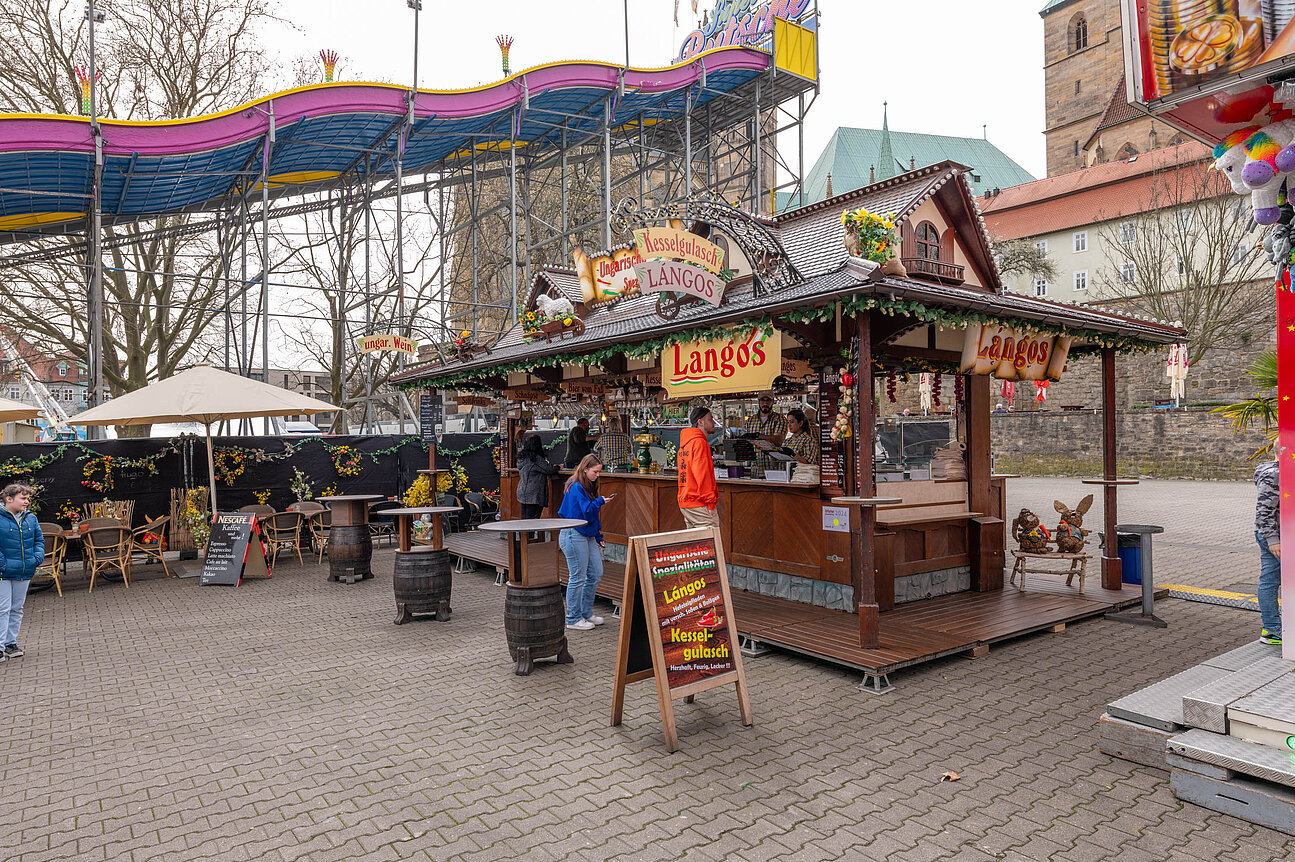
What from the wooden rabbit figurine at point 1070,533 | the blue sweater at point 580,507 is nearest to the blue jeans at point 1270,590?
the wooden rabbit figurine at point 1070,533

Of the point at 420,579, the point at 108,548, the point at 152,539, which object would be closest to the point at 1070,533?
the point at 420,579

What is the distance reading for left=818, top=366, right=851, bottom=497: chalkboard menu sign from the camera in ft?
24.7

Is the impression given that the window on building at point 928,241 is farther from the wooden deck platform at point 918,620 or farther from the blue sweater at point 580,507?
the blue sweater at point 580,507

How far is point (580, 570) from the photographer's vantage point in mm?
7477

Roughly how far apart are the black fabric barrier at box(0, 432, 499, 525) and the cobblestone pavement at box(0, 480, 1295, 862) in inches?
205

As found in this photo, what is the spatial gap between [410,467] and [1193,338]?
27950 millimetres

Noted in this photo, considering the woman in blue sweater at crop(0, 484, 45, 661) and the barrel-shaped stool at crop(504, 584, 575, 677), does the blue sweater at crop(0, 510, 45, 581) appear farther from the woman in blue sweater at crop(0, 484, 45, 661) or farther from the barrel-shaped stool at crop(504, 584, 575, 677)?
the barrel-shaped stool at crop(504, 584, 575, 677)

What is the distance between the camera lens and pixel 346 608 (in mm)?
8930

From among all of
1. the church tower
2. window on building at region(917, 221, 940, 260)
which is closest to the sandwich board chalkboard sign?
window on building at region(917, 221, 940, 260)

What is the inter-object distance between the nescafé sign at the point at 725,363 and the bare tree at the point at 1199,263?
26577 millimetres

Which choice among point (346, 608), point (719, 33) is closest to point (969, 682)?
point (346, 608)

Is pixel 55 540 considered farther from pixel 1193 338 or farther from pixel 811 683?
pixel 1193 338

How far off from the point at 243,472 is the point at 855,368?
1121cm

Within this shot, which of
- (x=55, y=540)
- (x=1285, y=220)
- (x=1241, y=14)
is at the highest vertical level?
(x=1241, y=14)
